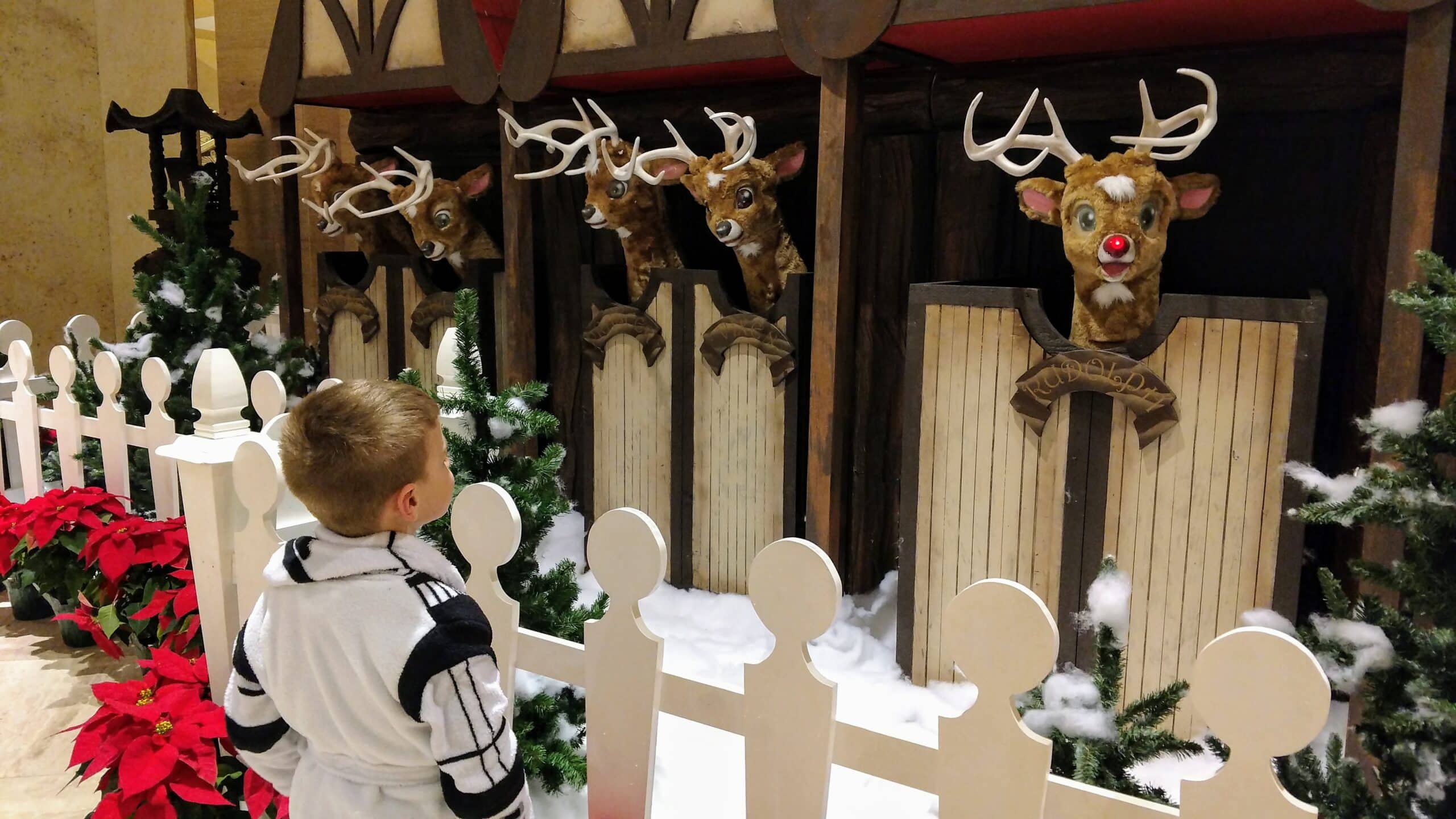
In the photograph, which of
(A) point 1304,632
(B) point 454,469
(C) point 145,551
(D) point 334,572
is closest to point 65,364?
(C) point 145,551

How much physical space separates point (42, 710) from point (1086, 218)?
2.78 m

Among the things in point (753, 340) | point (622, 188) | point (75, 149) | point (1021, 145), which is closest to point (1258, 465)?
point (1021, 145)

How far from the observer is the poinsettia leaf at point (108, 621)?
8.37ft

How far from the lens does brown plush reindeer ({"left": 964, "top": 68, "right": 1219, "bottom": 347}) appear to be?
2.28 m

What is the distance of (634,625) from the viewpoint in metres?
1.51

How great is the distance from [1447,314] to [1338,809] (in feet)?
1.99

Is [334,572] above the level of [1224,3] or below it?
below

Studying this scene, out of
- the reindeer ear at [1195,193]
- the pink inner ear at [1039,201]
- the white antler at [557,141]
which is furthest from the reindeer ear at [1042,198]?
the white antler at [557,141]

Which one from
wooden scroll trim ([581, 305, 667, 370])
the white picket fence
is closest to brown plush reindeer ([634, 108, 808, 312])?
wooden scroll trim ([581, 305, 667, 370])

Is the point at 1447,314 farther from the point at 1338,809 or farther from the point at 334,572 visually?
the point at 334,572

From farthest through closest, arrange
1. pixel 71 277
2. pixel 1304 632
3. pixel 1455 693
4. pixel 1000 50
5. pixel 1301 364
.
Answer: pixel 71 277 → pixel 1000 50 → pixel 1301 364 → pixel 1304 632 → pixel 1455 693

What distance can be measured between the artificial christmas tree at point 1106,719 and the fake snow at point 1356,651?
180 millimetres

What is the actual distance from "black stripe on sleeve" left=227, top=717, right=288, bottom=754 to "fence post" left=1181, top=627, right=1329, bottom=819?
1143mm

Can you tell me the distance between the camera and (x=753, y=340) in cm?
299
